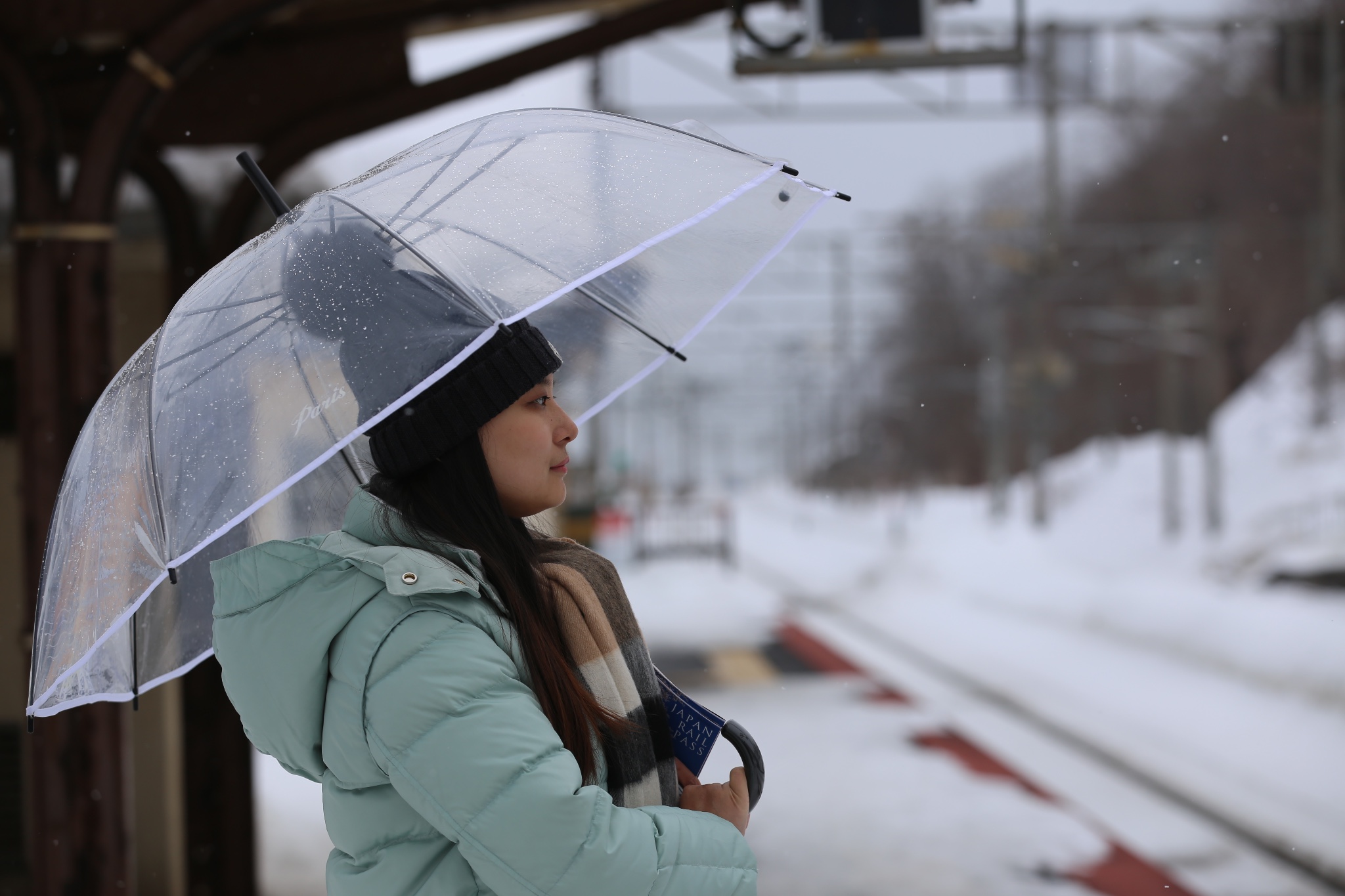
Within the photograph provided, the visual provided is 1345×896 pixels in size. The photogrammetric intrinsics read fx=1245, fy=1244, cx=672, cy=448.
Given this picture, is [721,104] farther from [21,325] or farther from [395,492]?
[395,492]

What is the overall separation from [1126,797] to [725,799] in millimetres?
5420

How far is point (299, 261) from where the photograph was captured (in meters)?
1.73

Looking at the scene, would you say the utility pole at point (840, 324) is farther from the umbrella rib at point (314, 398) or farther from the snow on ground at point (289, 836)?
the umbrella rib at point (314, 398)

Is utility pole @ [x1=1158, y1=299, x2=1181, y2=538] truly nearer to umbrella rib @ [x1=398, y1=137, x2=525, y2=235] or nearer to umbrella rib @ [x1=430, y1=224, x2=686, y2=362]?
umbrella rib @ [x1=430, y1=224, x2=686, y2=362]

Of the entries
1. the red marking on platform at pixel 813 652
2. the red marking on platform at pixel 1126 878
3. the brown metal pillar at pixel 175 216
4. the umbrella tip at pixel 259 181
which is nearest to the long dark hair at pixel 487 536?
the umbrella tip at pixel 259 181

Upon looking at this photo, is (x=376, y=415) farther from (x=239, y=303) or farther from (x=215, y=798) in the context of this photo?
(x=215, y=798)

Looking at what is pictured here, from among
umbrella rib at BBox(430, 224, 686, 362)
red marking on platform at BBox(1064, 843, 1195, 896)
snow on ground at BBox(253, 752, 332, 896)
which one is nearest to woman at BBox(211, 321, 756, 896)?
umbrella rib at BBox(430, 224, 686, 362)

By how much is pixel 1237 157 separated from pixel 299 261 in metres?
45.7

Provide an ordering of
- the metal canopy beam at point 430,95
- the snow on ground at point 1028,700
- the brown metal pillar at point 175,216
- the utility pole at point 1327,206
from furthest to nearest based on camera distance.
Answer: the utility pole at point 1327,206 < the snow on ground at point 1028,700 < the brown metal pillar at point 175,216 < the metal canopy beam at point 430,95

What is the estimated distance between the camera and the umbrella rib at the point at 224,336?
5.65 feet

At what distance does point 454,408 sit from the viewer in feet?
5.28

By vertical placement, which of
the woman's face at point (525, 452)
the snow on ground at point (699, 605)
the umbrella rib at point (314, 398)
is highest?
the umbrella rib at point (314, 398)

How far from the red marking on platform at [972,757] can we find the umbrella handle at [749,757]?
5093 millimetres

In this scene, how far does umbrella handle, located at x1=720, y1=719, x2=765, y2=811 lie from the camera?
5.74ft
